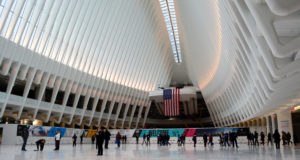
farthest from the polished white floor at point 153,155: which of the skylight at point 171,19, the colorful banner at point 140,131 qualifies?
the skylight at point 171,19

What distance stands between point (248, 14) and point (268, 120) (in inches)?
845

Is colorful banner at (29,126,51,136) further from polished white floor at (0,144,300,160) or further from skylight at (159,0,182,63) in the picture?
skylight at (159,0,182,63)

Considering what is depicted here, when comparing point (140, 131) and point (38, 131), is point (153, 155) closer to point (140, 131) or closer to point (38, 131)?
point (38, 131)

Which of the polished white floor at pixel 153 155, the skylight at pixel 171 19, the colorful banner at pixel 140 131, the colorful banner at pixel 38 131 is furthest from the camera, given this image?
the skylight at pixel 171 19

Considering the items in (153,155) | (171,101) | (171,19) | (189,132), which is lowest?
(153,155)

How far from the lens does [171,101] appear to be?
4131cm

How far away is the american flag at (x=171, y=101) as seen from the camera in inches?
1567

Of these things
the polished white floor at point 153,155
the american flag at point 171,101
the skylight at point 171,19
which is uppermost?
the skylight at point 171,19

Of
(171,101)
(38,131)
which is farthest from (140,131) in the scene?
(171,101)

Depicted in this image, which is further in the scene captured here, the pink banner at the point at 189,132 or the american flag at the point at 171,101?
the american flag at the point at 171,101

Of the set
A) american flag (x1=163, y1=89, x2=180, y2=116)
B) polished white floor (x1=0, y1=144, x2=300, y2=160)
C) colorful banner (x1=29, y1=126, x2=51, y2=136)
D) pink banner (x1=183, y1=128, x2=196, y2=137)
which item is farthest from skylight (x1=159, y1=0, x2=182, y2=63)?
polished white floor (x1=0, y1=144, x2=300, y2=160)

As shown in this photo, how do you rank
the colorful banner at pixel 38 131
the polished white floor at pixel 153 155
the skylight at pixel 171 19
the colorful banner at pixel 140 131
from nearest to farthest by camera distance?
the polished white floor at pixel 153 155, the colorful banner at pixel 38 131, the colorful banner at pixel 140 131, the skylight at pixel 171 19

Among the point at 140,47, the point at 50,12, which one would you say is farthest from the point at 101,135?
the point at 140,47

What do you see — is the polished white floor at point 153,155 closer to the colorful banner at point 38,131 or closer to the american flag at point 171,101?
the colorful banner at point 38,131
